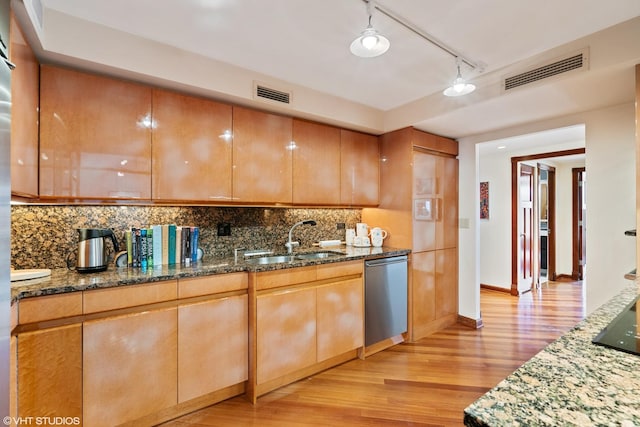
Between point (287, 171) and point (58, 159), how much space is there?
1615mm

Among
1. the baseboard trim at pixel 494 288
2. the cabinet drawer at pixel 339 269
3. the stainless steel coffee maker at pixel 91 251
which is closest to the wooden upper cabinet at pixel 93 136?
the stainless steel coffee maker at pixel 91 251

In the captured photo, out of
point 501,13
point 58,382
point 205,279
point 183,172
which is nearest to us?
point 58,382

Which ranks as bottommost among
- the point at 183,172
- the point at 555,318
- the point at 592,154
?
the point at 555,318

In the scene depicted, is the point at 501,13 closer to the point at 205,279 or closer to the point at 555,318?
the point at 205,279

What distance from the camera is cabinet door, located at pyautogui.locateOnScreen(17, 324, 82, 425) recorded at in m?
1.42

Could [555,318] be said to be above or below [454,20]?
below

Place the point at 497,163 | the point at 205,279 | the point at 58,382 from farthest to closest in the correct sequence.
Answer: the point at 497,163 → the point at 205,279 → the point at 58,382

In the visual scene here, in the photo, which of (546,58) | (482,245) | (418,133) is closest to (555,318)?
(482,245)

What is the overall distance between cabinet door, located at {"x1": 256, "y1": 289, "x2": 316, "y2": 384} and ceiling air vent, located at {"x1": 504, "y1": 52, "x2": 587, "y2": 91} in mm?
2283

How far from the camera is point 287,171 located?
2744 mm

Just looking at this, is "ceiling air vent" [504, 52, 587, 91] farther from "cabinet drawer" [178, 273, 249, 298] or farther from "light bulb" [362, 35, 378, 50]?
"cabinet drawer" [178, 273, 249, 298]

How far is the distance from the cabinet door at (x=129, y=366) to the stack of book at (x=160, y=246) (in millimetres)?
476

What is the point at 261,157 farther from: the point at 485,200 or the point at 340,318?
the point at 485,200

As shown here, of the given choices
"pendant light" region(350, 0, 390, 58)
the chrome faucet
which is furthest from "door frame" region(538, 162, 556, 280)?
"pendant light" region(350, 0, 390, 58)
